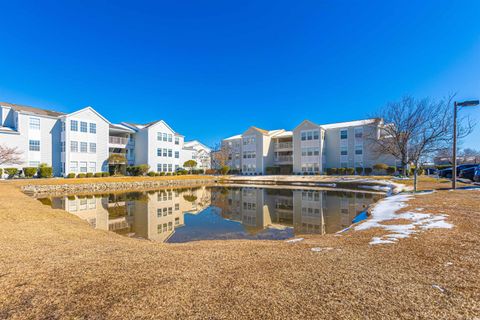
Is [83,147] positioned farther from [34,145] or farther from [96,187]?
[96,187]

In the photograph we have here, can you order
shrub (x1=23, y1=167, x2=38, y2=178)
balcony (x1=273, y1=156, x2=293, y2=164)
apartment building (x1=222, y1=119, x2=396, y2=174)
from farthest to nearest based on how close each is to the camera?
balcony (x1=273, y1=156, x2=293, y2=164)
apartment building (x1=222, y1=119, x2=396, y2=174)
shrub (x1=23, y1=167, x2=38, y2=178)

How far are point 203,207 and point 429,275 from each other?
14.1 metres

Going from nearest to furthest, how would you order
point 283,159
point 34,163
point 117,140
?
point 34,163, point 117,140, point 283,159

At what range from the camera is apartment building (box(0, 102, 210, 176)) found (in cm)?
2970

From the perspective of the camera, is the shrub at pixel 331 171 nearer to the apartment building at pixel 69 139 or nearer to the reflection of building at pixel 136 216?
the apartment building at pixel 69 139

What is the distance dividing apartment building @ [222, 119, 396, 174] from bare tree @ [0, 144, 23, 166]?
37623 mm

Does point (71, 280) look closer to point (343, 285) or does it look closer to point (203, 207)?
point (343, 285)

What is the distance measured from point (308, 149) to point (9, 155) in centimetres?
4428

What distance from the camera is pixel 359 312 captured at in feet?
9.11

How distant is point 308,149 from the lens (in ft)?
151

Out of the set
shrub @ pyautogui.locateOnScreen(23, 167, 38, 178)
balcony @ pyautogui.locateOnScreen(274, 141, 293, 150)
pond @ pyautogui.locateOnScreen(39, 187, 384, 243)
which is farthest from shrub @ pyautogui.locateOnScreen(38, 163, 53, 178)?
balcony @ pyautogui.locateOnScreen(274, 141, 293, 150)

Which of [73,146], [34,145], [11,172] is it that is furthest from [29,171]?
[73,146]

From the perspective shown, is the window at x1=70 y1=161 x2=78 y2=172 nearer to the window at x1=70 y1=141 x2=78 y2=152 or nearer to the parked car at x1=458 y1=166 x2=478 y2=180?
the window at x1=70 y1=141 x2=78 y2=152

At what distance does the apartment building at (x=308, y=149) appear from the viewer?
4194 centimetres
